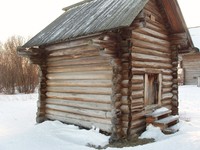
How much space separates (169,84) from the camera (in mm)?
9992

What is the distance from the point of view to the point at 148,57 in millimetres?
8469

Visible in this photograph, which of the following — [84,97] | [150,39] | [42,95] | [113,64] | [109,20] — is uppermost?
[109,20]

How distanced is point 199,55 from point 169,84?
56.7 feet

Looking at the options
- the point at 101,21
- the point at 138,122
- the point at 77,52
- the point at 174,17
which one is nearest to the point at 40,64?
the point at 77,52

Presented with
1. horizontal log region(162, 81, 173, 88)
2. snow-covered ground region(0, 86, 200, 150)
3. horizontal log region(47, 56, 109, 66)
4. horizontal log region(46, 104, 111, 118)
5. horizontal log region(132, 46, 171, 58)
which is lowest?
snow-covered ground region(0, 86, 200, 150)

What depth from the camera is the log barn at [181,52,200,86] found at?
25.5 metres

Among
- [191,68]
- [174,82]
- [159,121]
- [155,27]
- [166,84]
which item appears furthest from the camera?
[191,68]

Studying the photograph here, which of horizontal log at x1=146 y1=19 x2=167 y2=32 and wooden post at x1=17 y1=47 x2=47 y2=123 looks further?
wooden post at x1=17 y1=47 x2=47 y2=123

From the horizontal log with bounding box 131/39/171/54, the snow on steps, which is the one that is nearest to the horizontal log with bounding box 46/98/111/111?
the snow on steps

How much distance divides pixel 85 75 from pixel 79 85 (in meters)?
0.50

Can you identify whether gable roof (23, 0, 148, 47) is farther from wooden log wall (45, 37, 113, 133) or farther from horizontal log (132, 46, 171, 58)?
horizontal log (132, 46, 171, 58)

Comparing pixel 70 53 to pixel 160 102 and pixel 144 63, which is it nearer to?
pixel 144 63

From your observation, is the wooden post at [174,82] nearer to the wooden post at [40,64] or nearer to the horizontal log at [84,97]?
the horizontal log at [84,97]

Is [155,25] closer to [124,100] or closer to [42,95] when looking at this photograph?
[124,100]
